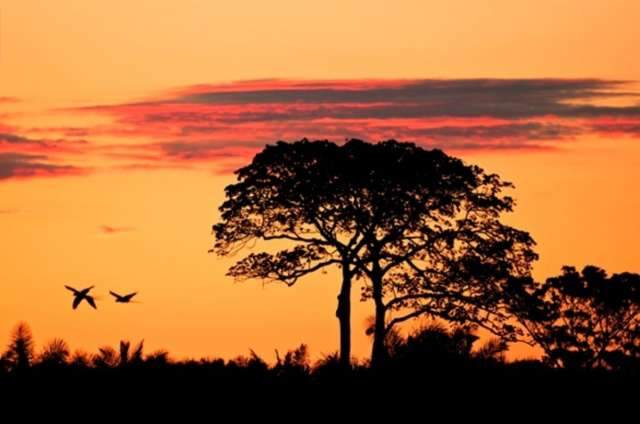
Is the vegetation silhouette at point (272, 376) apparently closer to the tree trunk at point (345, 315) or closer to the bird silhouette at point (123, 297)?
the bird silhouette at point (123, 297)

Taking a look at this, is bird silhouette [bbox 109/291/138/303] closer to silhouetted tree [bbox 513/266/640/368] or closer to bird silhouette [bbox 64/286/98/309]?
bird silhouette [bbox 64/286/98/309]

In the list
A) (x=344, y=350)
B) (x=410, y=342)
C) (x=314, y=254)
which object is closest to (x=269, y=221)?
(x=314, y=254)

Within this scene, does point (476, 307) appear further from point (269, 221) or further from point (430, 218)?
point (269, 221)

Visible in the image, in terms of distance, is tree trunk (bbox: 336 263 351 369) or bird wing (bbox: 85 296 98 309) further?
tree trunk (bbox: 336 263 351 369)

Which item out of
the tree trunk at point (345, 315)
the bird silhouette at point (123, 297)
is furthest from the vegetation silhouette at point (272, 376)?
the tree trunk at point (345, 315)

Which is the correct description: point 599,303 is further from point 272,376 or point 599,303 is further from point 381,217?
point 272,376

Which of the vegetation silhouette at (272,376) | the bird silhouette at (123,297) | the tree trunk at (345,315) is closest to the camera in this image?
the vegetation silhouette at (272,376)

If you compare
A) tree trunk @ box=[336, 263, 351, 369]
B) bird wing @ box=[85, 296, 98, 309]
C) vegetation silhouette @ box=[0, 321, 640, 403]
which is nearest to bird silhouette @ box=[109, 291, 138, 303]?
bird wing @ box=[85, 296, 98, 309]

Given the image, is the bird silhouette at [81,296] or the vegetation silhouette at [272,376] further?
the bird silhouette at [81,296]

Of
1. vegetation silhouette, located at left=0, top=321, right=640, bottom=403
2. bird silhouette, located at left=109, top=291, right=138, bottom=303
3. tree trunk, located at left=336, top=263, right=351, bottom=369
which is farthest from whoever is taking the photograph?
tree trunk, located at left=336, top=263, right=351, bottom=369

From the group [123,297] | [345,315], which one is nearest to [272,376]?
[123,297]

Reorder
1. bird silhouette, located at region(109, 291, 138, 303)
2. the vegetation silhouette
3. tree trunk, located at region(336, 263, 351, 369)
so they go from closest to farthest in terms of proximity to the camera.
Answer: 1. the vegetation silhouette
2. bird silhouette, located at region(109, 291, 138, 303)
3. tree trunk, located at region(336, 263, 351, 369)

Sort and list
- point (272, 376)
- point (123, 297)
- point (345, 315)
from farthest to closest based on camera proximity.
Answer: point (345, 315) < point (123, 297) < point (272, 376)

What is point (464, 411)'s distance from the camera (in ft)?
56.8
